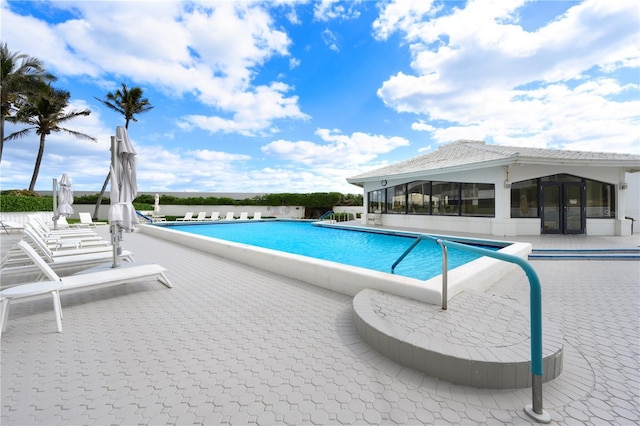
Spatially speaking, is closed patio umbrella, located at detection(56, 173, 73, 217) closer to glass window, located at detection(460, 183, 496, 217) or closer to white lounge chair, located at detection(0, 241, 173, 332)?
white lounge chair, located at detection(0, 241, 173, 332)

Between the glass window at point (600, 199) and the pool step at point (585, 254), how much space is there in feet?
13.8

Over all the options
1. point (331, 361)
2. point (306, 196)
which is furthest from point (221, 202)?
point (331, 361)

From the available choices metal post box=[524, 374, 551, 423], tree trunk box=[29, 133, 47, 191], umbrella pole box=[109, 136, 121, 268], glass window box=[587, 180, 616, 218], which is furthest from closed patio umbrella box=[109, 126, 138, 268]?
tree trunk box=[29, 133, 47, 191]

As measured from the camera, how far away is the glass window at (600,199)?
11.1 m

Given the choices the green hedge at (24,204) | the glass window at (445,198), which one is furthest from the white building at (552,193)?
the green hedge at (24,204)

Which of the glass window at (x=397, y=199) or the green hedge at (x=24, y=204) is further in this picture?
the green hedge at (x=24, y=204)

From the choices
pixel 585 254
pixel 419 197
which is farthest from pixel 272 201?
pixel 585 254

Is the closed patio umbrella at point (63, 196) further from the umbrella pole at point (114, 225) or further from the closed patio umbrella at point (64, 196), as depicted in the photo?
the umbrella pole at point (114, 225)

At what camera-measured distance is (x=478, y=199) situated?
40.2ft

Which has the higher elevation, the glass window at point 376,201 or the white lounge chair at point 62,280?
the glass window at point 376,201

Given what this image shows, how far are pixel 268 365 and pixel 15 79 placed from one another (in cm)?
2766

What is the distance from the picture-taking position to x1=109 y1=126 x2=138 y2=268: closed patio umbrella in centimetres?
475

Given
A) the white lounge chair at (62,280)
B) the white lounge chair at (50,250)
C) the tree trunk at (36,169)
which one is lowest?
the white lounge chair at (62,280)

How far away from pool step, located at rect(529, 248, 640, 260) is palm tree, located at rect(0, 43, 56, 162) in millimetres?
30110
